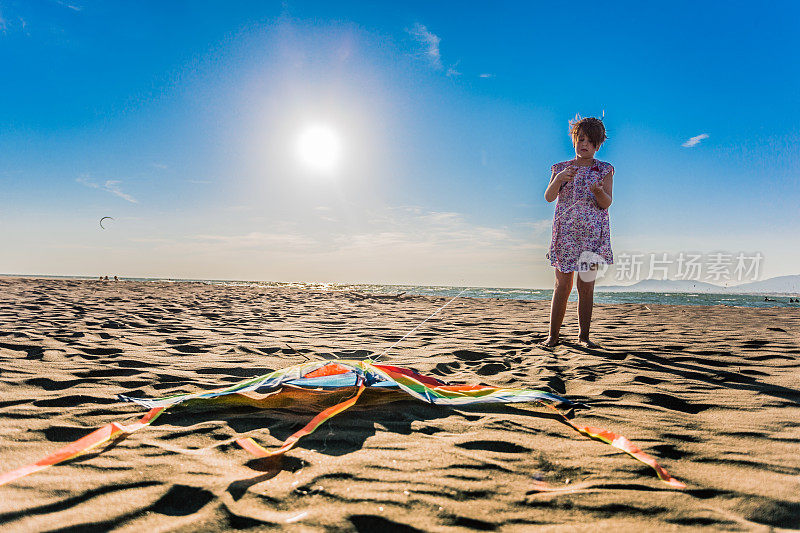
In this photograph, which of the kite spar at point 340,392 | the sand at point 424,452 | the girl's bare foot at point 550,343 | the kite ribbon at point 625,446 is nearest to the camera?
the sand at point 424,452

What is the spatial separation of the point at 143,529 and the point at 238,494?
0.24 meters

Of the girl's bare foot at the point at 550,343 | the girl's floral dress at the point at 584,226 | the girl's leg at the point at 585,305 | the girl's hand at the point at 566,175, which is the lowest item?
the girl's bare foot at the point at 550,343

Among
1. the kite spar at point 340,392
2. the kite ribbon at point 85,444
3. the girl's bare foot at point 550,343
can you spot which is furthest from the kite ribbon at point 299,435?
the girl's bare foot at point 550,343

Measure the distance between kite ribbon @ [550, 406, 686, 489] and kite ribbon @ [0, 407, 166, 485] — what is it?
1817 millimetres

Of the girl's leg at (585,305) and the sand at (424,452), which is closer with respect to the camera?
the sand at (424,452)

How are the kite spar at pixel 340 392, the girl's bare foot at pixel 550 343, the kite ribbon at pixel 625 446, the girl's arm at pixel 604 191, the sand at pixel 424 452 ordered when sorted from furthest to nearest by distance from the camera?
the girl's bare foot at pixel 550 343, the girl's arm at pixel 604 191, the kite spar at pixel 340 392, the kite ribbon at pixel 625 446, the sand at pixel 424 452

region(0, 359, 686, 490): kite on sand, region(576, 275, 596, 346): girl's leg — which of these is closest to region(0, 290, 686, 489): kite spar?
region(0, 359, 686, 490): kite on sand

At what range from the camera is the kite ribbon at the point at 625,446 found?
130 cm

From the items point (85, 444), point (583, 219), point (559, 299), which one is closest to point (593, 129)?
point (583, 219)

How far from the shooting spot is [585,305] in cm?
370

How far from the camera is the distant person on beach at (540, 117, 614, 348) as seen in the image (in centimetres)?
356

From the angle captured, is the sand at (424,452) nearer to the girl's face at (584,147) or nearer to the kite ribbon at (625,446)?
the kite ribbon at (625,446)

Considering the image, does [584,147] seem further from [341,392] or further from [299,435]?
[299,435]

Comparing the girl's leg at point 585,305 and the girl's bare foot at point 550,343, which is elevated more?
the girl's leg at point 585,305
